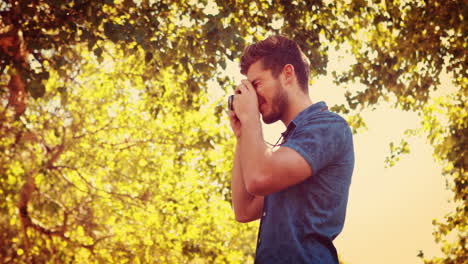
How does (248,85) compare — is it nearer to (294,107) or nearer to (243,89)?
(243,89)

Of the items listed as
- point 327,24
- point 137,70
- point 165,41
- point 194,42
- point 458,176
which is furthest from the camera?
point 137,70

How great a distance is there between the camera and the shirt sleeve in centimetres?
179

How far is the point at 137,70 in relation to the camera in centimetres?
933

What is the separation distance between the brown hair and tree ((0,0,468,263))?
297 cm

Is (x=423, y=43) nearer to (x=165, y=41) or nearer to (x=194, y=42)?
(x=194, y=42)

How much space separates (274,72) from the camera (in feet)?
7.43

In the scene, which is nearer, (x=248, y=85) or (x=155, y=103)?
(x=248, y=85)

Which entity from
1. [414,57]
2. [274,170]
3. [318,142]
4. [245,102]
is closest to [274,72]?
[245,102]

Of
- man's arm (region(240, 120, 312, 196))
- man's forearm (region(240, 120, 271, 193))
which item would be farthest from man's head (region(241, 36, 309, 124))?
man's arm (region(240, 120, 312, 196))

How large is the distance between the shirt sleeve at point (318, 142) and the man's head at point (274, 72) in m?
0.28

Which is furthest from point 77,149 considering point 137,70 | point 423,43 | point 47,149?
point 423,43

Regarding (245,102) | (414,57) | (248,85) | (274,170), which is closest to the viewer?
(274,170)

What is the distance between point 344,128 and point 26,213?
9.66 metres

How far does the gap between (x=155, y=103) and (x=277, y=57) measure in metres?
7.61
